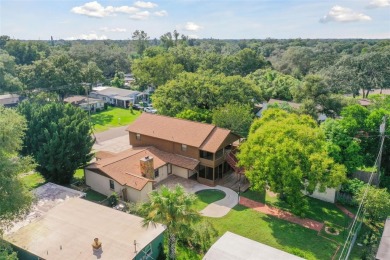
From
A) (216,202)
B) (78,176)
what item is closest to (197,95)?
(78,176)

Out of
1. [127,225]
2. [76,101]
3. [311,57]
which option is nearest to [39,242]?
[127,225]

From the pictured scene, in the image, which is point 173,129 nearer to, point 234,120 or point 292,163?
point 234,120

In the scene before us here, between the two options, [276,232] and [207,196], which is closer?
[276,232]

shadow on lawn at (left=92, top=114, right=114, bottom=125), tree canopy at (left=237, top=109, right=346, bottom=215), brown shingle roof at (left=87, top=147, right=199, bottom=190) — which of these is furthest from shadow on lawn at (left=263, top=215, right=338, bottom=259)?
shadow on lawn at (left=92, top=114, right=114, bottom=125)

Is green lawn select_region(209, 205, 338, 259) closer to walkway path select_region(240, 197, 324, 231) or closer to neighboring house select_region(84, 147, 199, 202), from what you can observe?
walkway path select_region(240, 197, 324, 231)

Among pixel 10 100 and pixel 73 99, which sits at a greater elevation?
pixel 10 100

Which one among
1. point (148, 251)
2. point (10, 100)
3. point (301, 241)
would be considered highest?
point (10, 100)
